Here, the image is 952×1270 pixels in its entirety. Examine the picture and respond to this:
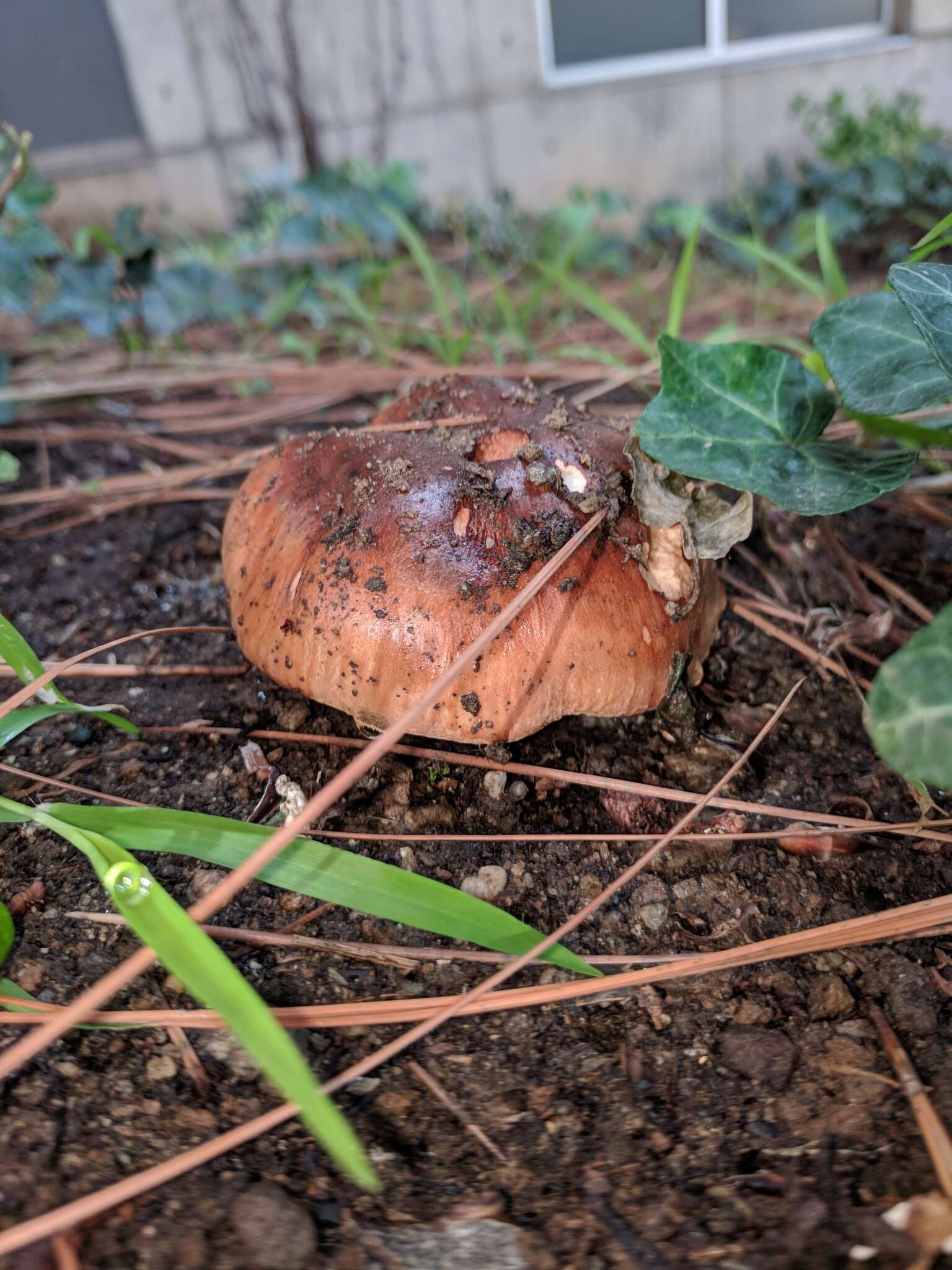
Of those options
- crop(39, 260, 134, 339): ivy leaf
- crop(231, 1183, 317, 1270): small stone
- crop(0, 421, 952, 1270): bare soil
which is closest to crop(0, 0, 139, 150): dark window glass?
crop(39, 260, 134, 339): ivy leaf

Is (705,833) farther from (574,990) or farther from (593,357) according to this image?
(593,357)

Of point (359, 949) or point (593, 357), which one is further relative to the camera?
point (593, 357)

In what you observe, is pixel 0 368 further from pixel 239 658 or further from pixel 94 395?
pixel 239 658

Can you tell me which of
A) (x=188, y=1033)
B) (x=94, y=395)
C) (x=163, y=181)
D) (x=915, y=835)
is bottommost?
(x=915, y=835)

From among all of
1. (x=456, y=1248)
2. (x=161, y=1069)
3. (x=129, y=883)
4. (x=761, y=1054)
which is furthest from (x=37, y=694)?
(x=761, y=1054)

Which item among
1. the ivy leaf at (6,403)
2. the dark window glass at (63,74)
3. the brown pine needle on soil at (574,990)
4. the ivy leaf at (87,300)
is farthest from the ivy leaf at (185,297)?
the dark window glass at (63,74)

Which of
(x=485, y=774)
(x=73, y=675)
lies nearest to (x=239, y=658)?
(x=73, y=675)
